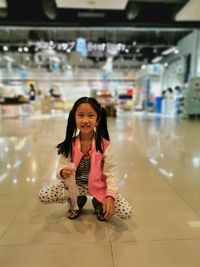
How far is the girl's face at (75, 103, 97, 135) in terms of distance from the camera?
1.38 m

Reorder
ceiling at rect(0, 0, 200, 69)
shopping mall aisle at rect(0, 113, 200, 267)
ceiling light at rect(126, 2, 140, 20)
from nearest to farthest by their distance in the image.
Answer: shopping mall aisle at rect(0, 113, 200, 267)
ceiling at rect(0, 0, 200, 69)
ceiling light at rect(126, 2, 140, 20)

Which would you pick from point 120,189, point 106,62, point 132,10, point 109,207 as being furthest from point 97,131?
point 106,62

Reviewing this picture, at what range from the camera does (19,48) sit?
503 inches

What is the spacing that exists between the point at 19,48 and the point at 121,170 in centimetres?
1225

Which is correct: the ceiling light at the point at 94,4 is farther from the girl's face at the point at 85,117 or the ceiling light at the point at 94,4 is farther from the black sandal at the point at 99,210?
the black sandal at the point at 99,210

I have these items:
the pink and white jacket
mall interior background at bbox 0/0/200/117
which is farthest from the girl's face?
mall interior background at bbox 0/0/200/117

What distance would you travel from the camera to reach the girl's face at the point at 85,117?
54.1 inches

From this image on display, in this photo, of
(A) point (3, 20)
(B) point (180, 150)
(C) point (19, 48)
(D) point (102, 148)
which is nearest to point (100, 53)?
(C) point (19, 48)

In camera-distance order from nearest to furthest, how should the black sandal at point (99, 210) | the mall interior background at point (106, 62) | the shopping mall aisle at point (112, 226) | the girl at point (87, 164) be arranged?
the shopping mall aisle at point (112, 226) < the girl at point (87, 164) < the black sandal at point (99, 210) < the mall interior background at point (106, 62)

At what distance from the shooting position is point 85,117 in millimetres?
1389

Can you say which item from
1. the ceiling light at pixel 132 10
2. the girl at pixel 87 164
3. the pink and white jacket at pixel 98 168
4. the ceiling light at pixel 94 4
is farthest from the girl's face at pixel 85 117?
the ceiling light at pixel 132 10

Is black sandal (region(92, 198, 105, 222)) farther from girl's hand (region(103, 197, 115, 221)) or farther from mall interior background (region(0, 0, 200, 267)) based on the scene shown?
girl's hand (region(103, 197, 115, 221))

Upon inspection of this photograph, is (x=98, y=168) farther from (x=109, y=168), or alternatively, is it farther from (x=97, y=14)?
(x=97, y=14)

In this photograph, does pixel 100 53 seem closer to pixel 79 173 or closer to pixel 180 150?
pixel 180 150
